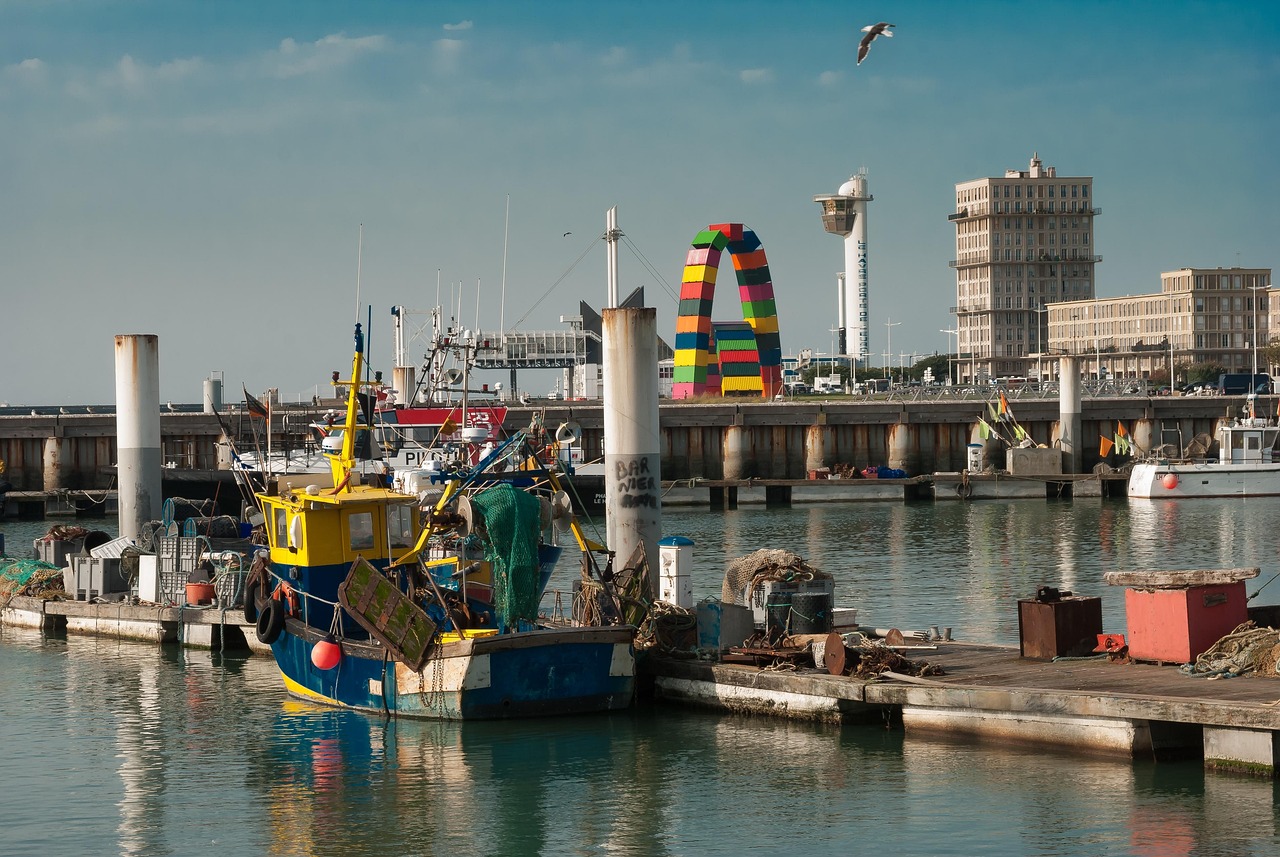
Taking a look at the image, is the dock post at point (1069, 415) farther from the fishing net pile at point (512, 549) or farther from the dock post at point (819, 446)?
the fishing net pile at point (512, 549)

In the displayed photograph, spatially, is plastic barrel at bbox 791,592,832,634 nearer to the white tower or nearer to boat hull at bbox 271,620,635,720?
boat hull at bbox 271,620,635,720

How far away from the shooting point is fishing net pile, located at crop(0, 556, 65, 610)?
32438 millimetres

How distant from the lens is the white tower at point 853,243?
189 metres

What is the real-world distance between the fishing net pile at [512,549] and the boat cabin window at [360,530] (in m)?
2.18

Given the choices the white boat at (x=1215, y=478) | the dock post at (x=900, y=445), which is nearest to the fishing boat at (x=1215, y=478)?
the white boat at (x=1215, y=478)

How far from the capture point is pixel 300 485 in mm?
24609

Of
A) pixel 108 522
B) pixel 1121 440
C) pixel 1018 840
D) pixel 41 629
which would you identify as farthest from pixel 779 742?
pixel 1121 440

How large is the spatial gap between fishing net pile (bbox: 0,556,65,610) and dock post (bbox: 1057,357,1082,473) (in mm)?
46753

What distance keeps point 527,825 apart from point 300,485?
29.7ft

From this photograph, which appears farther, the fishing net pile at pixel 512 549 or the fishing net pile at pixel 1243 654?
the fishing net pile at pixel 512 549

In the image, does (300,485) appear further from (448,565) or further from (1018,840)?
(1018,840)

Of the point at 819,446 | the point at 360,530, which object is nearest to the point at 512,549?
the point at 360,530

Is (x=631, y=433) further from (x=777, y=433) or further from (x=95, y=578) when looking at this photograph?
(x=777, y=433)

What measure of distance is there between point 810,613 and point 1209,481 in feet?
146
